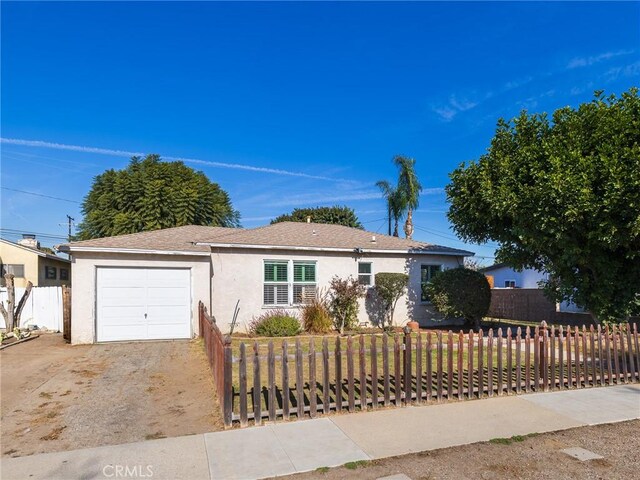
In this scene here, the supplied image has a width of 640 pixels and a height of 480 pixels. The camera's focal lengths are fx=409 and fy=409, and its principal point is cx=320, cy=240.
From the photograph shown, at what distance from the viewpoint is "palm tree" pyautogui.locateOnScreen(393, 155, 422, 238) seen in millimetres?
29625

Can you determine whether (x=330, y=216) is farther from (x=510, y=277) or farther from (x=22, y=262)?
(x=22, y=262)

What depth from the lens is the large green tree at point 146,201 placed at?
26.5 m

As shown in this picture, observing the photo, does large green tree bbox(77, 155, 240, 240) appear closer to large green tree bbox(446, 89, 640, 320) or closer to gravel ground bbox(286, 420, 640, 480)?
large green tree bbox(446, 89, 640, 320)

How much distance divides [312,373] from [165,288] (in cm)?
855

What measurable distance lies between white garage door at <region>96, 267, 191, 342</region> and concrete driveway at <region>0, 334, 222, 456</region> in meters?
1.28

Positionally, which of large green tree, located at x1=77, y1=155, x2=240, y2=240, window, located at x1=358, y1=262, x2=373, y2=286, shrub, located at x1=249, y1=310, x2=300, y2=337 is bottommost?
shrub, located at x1=249, y1=310, x2=300, y2=337

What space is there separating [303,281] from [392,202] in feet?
56.8

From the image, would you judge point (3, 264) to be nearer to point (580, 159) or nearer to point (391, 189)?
point (391, 189)

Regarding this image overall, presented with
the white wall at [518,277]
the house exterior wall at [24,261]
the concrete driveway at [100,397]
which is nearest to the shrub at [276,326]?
the concrete driveway at [100,397]

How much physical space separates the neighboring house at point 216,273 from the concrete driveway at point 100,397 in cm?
154

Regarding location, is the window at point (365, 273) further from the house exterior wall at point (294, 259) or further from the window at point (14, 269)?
the window at point (14, 269)

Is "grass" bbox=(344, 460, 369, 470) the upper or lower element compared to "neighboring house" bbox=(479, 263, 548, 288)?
lower

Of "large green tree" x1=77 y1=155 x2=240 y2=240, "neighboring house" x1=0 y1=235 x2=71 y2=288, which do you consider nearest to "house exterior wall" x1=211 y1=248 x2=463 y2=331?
"large green tree" x1=77 y1=155 x2=240 y2=240

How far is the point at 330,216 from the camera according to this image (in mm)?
39469
